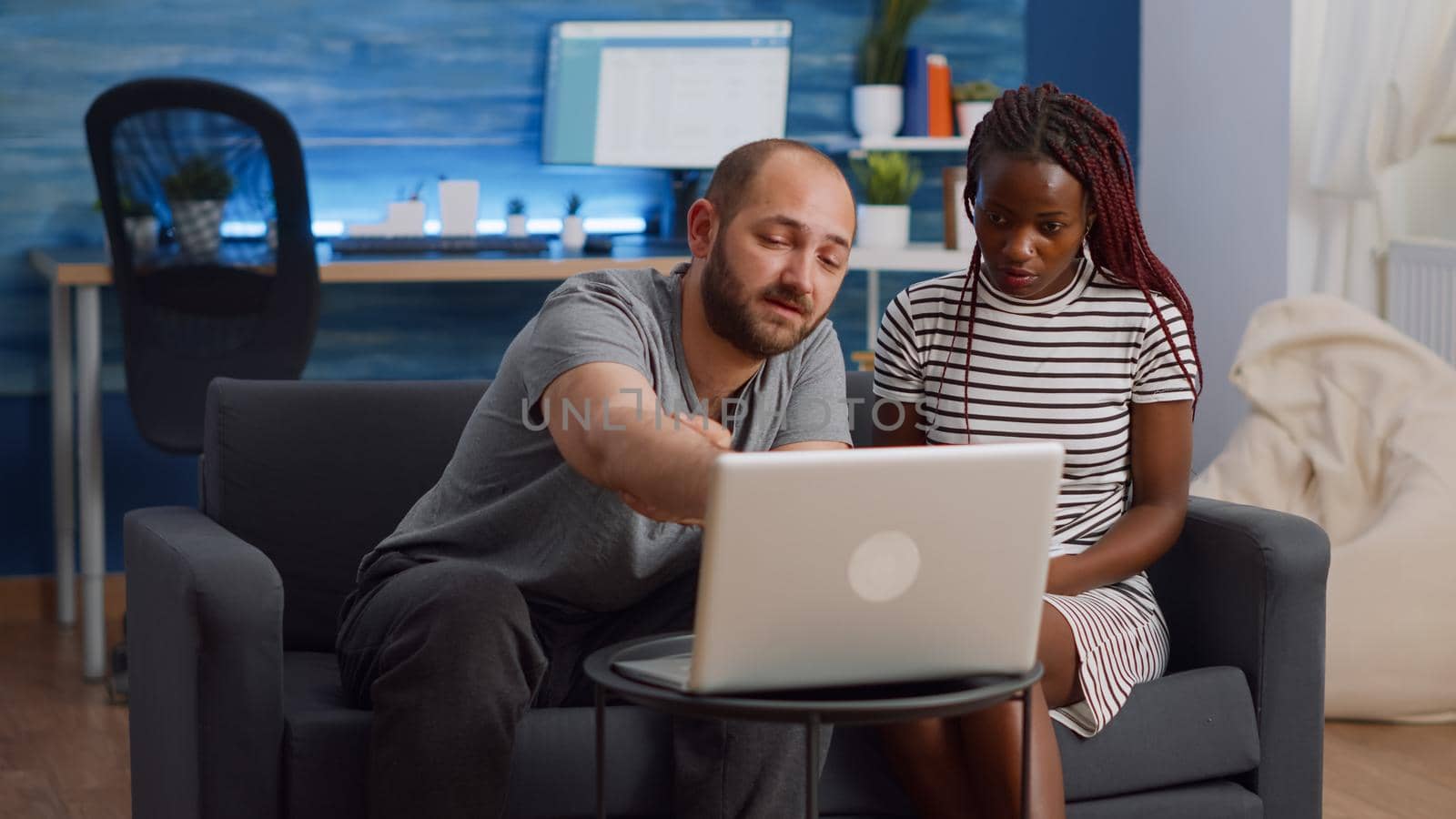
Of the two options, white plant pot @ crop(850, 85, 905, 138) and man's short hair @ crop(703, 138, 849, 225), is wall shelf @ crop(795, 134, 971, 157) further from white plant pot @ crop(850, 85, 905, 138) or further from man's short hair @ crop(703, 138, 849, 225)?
man's short hair @ crop(703, 138, 849, 225)

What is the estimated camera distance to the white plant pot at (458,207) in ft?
13.3

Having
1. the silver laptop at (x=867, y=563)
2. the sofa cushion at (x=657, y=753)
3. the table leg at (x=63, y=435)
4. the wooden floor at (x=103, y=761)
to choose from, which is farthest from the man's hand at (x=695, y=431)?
the table leg at (x=63, y=435)

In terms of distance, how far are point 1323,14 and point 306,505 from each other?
263 cm

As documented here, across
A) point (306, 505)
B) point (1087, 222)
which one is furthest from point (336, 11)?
point (1087, 222)

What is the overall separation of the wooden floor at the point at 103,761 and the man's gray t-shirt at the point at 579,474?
1076 mm

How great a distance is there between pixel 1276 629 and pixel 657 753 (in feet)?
2.42

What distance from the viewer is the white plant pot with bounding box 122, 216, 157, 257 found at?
3234 millimetres

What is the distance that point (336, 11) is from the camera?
13.4ft

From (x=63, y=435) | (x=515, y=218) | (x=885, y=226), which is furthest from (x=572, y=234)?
(x=63, y=435)

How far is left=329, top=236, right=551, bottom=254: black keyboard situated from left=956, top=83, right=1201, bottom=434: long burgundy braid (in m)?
1.92

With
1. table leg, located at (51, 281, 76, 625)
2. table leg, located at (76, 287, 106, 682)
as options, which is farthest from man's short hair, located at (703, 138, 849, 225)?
table leg, located at (51, 281, 76, 625)

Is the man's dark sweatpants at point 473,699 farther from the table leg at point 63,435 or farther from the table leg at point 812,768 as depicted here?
the table leg at point 63,435

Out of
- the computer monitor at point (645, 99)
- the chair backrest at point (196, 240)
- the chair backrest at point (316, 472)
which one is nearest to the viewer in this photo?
the chair backrest at point (316, 472)

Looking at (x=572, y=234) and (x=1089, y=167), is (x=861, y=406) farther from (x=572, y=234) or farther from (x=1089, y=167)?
(x=572, y=234)
